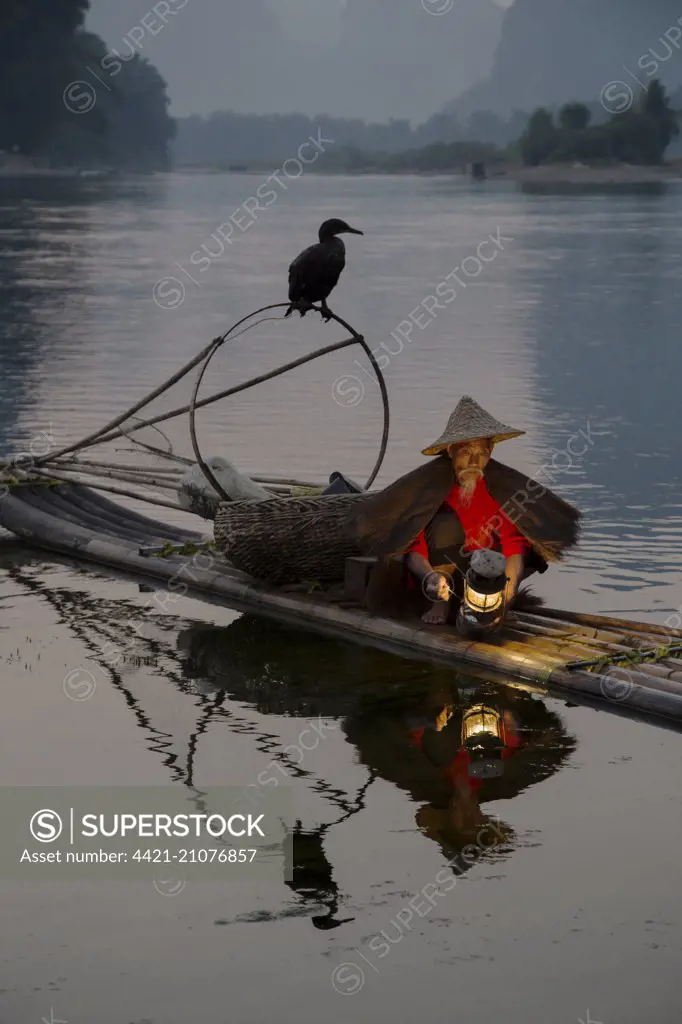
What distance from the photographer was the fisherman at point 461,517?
845cm

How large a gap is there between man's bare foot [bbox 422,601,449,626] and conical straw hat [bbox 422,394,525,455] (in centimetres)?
65

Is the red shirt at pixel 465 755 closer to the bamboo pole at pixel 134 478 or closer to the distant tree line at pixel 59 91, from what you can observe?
the bamboo pole at pixel 134 478

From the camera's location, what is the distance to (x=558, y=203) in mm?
68062

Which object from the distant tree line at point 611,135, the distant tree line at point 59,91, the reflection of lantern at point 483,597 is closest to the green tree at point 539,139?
the distant tree line at point 611,135

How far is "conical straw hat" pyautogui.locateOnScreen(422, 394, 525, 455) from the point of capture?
8.35 metres

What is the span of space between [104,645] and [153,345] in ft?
48.4

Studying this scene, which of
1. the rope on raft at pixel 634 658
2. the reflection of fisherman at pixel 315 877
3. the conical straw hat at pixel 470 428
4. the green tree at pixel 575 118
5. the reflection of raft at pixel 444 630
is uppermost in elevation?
the green tree at pixel 575 118

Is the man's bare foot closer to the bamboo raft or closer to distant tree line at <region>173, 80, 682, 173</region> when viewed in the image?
the bamboo raft

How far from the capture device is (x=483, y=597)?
8133 millimetres

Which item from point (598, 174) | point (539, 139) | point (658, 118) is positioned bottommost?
point (598, 174)

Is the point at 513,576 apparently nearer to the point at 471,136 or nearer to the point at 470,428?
the point at 470,428

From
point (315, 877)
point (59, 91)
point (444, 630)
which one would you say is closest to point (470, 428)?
point (444, 630)

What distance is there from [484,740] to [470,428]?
1624mm

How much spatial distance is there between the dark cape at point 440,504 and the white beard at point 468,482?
5 centimetres
